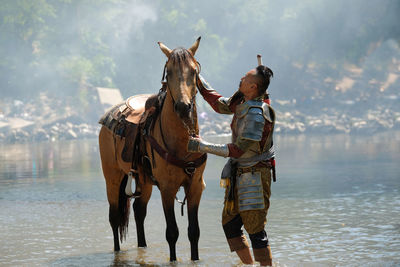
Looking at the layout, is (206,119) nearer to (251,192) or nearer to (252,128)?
(251,192)

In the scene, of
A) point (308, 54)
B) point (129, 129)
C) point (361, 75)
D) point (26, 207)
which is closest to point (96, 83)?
point (308, 54)

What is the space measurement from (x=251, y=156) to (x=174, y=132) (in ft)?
2.93

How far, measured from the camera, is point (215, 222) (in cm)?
910

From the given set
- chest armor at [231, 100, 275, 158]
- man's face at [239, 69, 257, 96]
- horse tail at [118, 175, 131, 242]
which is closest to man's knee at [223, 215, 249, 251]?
chest armor at [231, 100, 275, 158]

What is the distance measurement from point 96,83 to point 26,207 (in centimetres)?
4774

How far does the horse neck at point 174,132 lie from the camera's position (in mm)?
5883

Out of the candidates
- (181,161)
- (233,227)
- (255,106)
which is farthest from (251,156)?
(181,161)

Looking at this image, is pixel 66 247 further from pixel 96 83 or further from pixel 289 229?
pixel 96 83

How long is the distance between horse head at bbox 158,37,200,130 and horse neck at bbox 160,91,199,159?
0.21 metres

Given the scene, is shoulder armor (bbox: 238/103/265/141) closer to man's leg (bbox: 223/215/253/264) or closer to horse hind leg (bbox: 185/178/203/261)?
man's leg (bbox: 223/215/253/264)

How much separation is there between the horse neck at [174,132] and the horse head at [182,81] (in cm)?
21

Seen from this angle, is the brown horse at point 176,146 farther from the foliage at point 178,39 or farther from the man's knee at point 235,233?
the foliage at point 178,39

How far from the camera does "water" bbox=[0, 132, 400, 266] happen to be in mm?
6910

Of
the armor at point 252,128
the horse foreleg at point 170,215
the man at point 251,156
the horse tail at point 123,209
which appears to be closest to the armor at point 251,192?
the man at point 251,156
